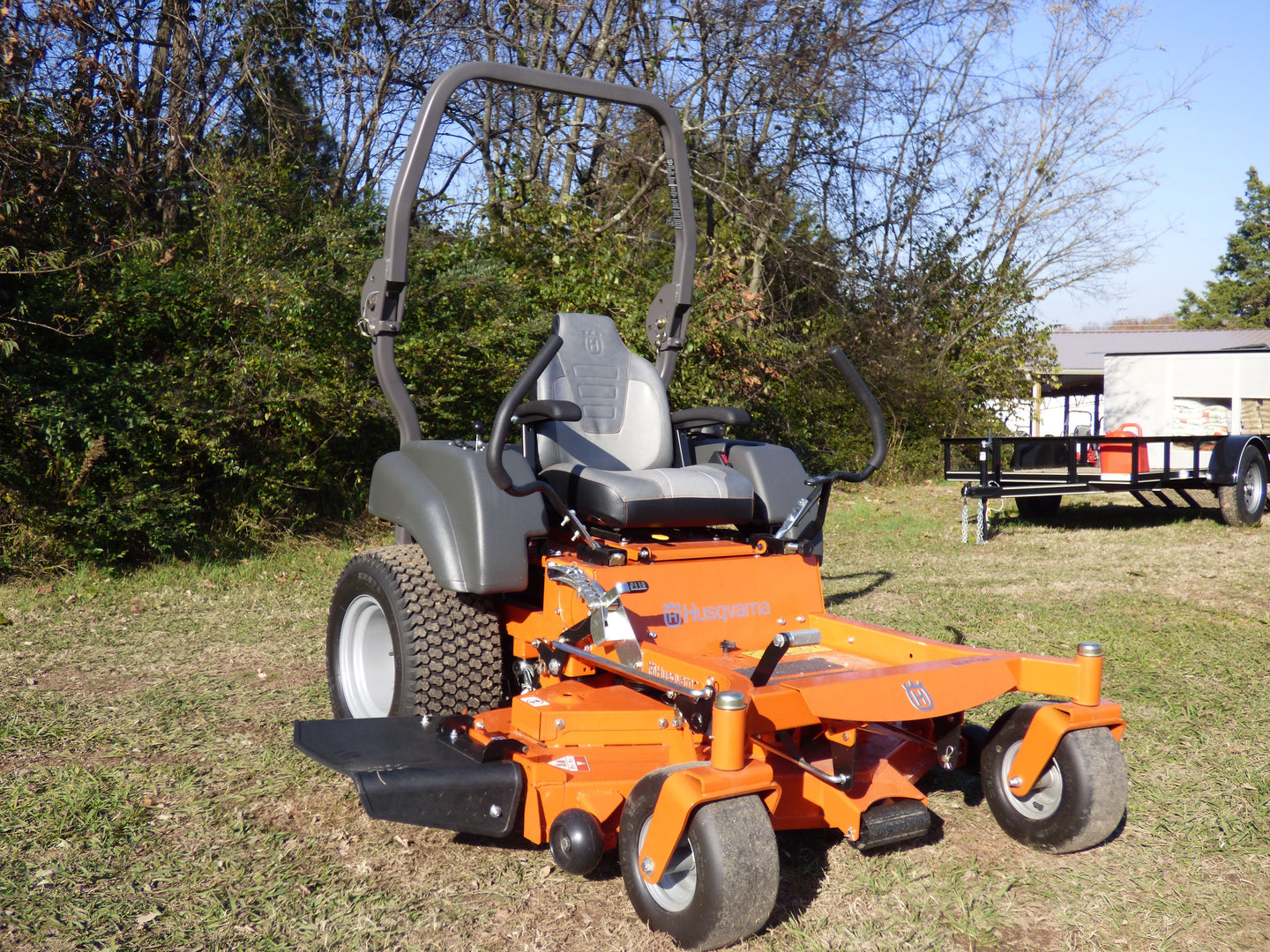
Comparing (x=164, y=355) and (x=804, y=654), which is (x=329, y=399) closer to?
(x=164, y=355)

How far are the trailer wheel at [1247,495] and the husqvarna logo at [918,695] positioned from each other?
784cm

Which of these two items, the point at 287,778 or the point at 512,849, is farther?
the point at 287,778

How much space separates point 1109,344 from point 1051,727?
3116 cm

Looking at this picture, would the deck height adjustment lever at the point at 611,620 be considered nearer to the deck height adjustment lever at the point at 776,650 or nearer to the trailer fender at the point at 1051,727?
the deck height adjustment lever at the point at 776,650

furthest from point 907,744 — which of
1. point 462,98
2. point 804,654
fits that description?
point 462,98

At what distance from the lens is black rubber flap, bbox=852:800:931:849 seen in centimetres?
254

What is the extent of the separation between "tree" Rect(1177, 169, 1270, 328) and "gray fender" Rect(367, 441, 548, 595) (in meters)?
45.6

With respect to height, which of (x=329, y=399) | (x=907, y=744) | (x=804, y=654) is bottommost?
(x=907, y=744)

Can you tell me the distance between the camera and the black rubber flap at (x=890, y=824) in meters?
2.54

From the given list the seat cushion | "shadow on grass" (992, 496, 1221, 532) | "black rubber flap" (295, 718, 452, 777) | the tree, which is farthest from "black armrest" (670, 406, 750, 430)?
the tree

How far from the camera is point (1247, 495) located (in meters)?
9.31

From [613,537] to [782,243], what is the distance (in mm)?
9811

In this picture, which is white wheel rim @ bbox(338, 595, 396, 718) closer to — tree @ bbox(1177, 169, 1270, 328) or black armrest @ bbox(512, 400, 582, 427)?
black armrest @ bbox(512, 400, 582, 427)

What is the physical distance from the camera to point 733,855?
218cm
